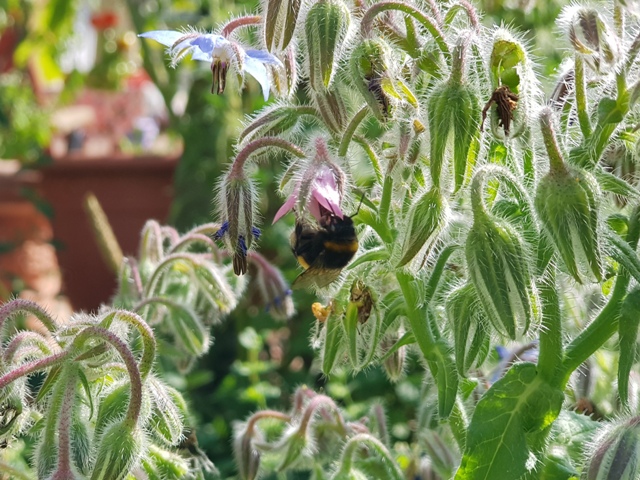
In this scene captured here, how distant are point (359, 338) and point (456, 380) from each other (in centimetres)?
13

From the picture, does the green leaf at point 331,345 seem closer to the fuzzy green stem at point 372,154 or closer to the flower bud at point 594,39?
the fuzzy green stem at point 372,154

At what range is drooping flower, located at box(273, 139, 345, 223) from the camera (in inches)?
37.5

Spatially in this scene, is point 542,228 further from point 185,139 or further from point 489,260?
point 185,139

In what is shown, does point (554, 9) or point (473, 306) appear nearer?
point (473, 306)

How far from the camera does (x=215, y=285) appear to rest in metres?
1.39

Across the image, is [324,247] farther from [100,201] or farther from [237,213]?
[100,201]

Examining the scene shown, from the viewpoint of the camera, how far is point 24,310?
41.0 inches

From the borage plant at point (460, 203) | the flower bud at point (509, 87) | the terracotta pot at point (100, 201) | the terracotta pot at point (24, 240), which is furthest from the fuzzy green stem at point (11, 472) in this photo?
the terracotta pot at point (100, 201)

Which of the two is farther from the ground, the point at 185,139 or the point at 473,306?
the point at 473,306

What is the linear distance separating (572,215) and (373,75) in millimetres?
241

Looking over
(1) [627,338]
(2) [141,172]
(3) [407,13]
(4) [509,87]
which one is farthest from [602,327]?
(2) [141,172]

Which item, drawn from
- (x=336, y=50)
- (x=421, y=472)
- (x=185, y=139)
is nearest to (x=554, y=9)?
(x=185, y=139)

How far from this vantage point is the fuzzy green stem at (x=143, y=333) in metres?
0.98

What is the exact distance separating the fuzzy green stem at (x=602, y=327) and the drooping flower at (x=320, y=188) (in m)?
0.29
